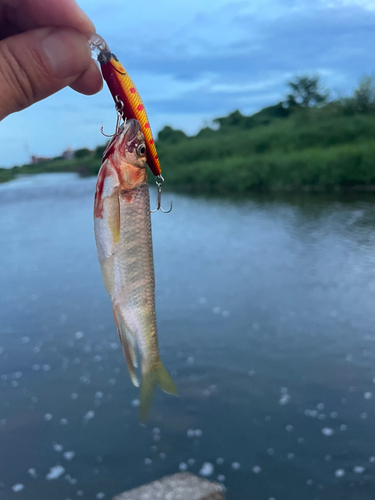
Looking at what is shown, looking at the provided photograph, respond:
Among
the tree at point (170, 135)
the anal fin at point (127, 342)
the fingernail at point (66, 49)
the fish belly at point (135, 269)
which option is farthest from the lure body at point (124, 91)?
the tree at point (170, 135)

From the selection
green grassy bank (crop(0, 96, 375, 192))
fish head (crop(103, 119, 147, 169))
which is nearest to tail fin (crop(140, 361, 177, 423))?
fish head (crop(103, 119, 147, 169))

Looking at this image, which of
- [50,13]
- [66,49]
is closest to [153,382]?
[66,49]

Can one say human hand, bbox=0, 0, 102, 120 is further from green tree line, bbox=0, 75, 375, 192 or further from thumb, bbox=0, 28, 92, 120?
green tree line, bbox=0, 75, 375, 192

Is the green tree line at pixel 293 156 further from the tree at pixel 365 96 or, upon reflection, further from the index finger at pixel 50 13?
the index finger at pixel 50 13

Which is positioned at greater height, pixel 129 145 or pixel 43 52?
pixel 43 52

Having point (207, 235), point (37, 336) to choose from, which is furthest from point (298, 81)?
point (37, 336)

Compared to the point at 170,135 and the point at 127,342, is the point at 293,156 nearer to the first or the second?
the point at 170,135
